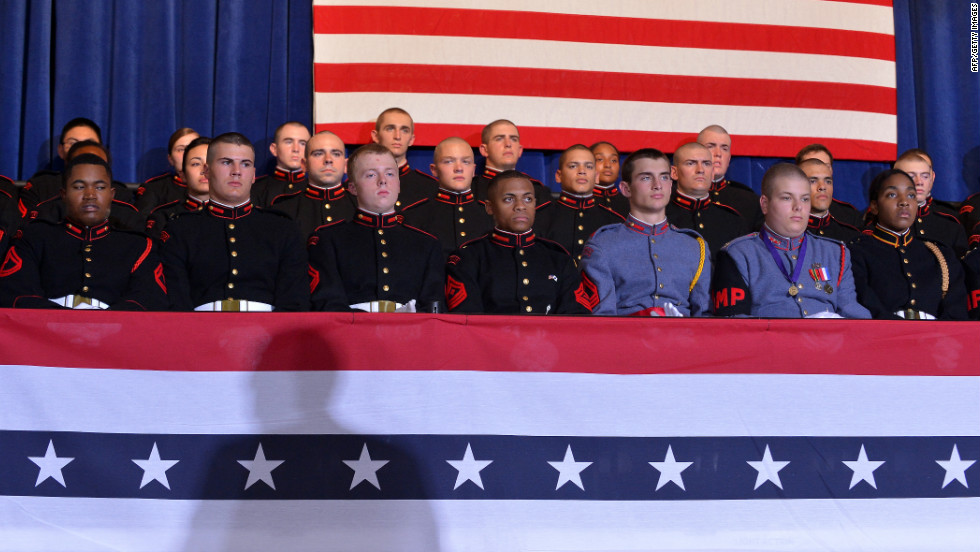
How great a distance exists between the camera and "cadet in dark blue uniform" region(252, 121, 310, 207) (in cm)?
526

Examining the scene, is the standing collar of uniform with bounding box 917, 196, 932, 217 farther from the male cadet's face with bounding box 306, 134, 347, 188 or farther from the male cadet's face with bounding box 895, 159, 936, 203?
the male cadet's face with bounding box 306, 134, 347, 188

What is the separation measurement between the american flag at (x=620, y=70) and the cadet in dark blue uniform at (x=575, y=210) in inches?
40.7

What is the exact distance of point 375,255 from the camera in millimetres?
3891

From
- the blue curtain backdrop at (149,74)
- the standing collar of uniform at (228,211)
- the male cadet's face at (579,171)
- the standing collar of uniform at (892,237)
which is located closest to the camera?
the standing collar of uniform at (228,211)

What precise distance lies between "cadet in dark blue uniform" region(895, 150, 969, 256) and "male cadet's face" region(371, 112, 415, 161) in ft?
8.32

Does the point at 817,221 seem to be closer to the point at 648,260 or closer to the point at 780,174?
the point at 780,174

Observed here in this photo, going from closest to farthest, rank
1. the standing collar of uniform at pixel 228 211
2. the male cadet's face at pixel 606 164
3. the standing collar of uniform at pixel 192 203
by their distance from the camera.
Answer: the standing collar of uniform at pixel 228 211 → the standing collar of uniform at pixel 192 203 → the male cadet's face at pixel 606 164

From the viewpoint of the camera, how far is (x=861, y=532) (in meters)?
2.68

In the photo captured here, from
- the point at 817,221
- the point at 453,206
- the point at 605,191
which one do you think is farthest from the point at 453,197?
the point at 817,221

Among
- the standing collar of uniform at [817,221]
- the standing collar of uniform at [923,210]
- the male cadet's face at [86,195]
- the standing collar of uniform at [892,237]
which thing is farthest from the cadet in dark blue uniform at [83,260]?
the standing collar of uniform at [923,210]

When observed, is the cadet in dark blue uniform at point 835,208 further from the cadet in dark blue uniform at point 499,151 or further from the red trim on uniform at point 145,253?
the red trim on uniform at point 145,253

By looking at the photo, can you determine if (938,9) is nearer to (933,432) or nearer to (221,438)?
(933,432)

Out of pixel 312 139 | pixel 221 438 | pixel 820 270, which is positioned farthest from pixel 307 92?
pixel 221 438

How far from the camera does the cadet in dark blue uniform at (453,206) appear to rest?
488 cm
